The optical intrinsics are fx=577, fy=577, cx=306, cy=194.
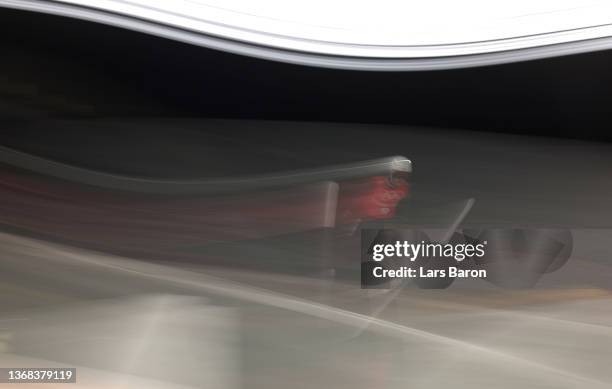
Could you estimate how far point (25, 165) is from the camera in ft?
10.9

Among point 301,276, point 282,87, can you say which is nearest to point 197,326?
point 301,276

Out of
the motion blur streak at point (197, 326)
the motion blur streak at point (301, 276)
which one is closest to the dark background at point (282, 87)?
the motion blur streak at point (301, 276)

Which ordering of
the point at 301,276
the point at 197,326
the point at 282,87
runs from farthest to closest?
the point at 282,87 < the point at 301,276 < the point at 197,326

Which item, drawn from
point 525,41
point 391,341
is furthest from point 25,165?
point 525,41

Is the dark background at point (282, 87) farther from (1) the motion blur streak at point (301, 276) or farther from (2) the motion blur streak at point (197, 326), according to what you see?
(2) the motion blur streak at point (197, 326)

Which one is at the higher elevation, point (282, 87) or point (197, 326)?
point (282, 87)

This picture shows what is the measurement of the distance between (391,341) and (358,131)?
155cm

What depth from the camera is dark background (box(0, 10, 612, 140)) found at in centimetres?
349

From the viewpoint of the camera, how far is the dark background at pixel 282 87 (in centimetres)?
349

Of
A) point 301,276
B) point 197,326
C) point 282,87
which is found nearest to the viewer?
point 197,326

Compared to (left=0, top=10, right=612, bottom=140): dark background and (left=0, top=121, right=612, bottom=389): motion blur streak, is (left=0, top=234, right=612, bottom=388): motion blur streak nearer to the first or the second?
(left=0, top=121, right=612, bottom=389): motion blur streak

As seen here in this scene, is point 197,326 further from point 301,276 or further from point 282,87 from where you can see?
point 282,87

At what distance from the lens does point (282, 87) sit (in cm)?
371

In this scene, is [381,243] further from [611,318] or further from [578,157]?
[578,157]
